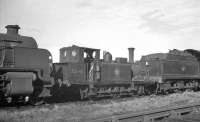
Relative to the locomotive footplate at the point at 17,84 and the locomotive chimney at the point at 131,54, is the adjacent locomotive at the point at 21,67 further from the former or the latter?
the locomotive chimney at the point at 131,54

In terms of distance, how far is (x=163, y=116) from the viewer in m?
9.12

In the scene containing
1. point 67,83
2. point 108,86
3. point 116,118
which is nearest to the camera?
point 116,118

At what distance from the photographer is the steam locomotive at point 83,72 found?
11.7 meters

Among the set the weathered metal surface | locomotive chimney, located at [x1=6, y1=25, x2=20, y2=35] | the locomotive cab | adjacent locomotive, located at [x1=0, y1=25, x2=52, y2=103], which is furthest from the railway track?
locomotive chimney, located at [x1=6, y1=25, x2=20, y2=35]

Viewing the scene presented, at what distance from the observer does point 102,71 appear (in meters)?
16.2

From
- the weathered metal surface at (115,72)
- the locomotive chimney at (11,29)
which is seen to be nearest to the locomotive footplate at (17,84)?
the locomotive chimney at (11,29)

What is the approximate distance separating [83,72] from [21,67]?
13.6 feet

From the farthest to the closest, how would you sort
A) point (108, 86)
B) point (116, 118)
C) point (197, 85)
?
point (197, 85)
point (108, 86)
point (116, 118)

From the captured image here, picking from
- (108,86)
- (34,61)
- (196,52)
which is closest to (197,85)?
(196,52)

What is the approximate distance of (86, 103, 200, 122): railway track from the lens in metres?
8.16

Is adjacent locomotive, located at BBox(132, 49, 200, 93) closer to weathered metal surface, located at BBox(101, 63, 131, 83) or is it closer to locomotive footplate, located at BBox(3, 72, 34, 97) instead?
weathered metal surface, located at BBox(101, 63, 131, 83)

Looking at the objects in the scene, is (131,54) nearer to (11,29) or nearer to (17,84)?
(11,29)

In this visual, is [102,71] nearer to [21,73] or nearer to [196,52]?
[21,73]

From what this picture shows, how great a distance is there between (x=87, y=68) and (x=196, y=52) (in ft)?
37.9
